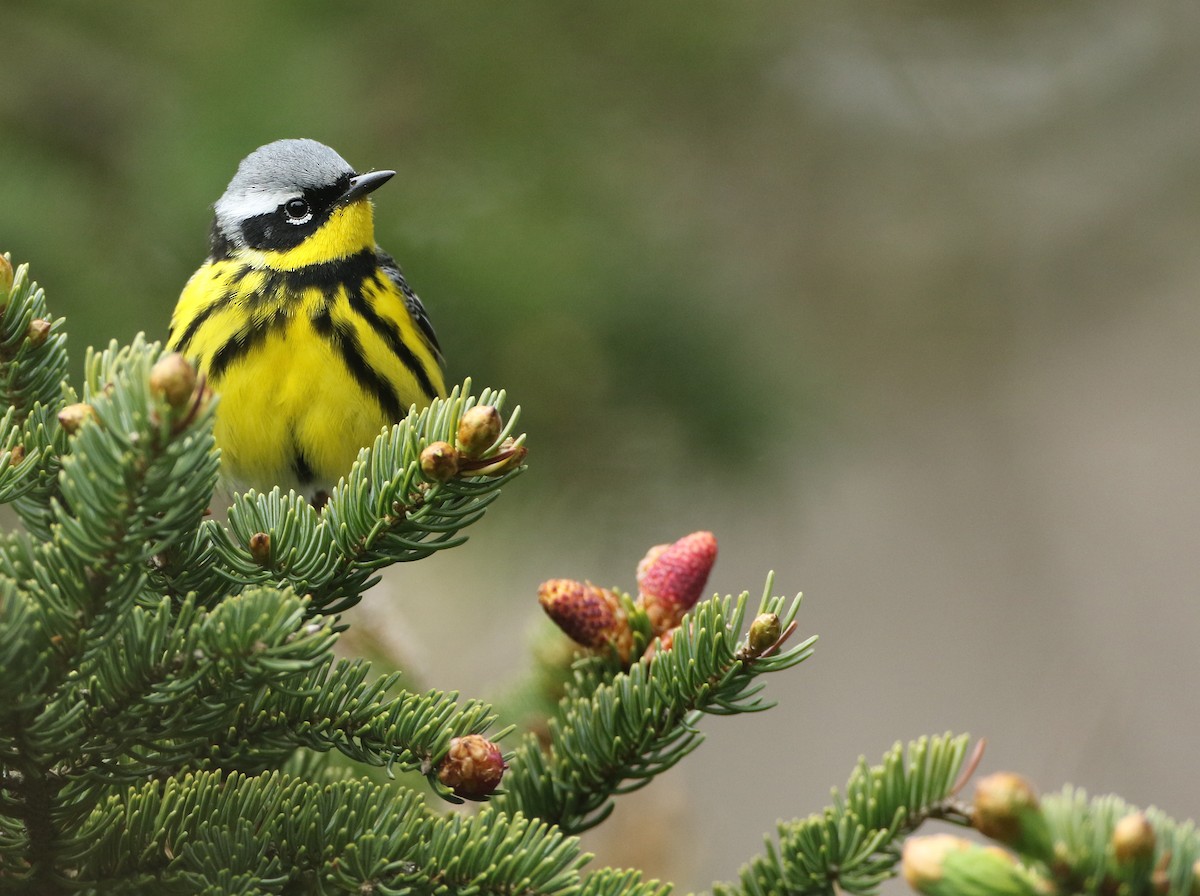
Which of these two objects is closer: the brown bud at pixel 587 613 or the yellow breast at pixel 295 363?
the brown bud at pixel 587 613

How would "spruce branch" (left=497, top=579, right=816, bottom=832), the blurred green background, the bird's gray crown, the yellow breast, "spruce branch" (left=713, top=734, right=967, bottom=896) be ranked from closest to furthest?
"spruce branch" (left=713, top=734, right=967, bottom=896) → "spruce branch" (left=497, top=579, right=816, bottom=832) → the yellow breast → the bird's gray crown → the blurred green background

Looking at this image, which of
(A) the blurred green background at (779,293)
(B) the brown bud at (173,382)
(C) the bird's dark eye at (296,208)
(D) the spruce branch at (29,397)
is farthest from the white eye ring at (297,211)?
(B) the brown bud at (173,382)

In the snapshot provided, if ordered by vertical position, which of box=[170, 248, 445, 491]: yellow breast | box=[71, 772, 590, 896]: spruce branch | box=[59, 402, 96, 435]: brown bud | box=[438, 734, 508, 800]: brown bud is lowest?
box=[71, 772, 590, 896]: spruce branch

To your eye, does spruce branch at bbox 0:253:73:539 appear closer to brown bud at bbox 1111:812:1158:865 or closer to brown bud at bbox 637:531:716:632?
brown bud at bbox 637:531:716:632

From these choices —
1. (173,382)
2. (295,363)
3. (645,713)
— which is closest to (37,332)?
(173,382)

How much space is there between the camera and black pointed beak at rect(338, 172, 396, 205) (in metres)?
2.95

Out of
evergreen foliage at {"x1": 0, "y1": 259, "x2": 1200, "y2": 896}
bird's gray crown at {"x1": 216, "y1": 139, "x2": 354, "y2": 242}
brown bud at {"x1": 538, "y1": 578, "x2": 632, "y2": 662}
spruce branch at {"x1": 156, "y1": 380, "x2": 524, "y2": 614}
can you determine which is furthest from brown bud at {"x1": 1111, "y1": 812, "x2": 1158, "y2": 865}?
bird's gray crown at {"x1": 216, "y1": 139, "x2": 354, "y2": 242}

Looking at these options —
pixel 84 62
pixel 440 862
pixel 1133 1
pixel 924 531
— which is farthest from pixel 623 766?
pixel 924 531

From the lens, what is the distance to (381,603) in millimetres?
2318

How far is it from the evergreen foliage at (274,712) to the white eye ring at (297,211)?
170 cm

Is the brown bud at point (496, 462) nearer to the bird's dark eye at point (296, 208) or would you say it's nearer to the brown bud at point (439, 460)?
the brown bud at point (439, 460)

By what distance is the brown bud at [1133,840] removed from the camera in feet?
3.01

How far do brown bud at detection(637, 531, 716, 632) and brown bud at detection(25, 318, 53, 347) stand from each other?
30.1 inches

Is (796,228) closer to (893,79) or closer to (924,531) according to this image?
(893,79)
